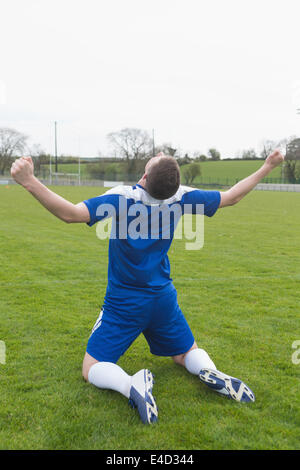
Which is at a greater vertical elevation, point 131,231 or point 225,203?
point 225,203

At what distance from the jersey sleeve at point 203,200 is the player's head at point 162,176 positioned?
32 cm

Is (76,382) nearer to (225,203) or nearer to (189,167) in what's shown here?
(225,203)

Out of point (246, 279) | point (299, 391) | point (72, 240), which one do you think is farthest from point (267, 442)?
point (72, 240)

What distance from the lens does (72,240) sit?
10484mm

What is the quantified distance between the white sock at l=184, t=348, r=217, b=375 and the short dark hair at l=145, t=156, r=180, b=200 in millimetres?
1323

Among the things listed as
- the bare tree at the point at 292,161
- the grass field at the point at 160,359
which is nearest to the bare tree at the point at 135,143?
the bare tree at the point at 292,161

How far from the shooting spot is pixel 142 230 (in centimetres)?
320

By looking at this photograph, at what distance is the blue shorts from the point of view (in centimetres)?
323

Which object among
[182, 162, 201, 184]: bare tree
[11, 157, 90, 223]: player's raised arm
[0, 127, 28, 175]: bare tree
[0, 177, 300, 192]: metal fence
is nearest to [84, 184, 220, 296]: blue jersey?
[11, 157, 90, 223]: player's raised arm

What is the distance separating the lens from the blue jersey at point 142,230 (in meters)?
3.14

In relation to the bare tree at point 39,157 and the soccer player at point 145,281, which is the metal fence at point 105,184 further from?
the soccer player at point 145,281

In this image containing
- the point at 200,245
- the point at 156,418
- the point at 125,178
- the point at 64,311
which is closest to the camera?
the point at 156,418
